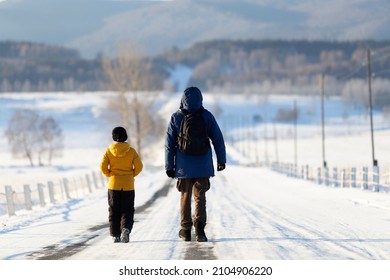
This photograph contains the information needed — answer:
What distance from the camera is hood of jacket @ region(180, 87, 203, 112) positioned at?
11.1m

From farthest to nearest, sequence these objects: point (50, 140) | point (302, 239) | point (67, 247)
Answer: point (50, 140)
point (302, 239)
point (67, 247)

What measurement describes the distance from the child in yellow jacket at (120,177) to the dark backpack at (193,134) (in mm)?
870

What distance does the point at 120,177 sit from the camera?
11.6 m

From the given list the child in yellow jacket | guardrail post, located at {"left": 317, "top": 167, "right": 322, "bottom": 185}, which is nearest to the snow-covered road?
the child in yellow jacket

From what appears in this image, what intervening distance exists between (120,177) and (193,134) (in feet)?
4.44

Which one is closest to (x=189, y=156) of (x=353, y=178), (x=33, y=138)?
(x=353, y=178)

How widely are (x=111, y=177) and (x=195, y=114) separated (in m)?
1.64

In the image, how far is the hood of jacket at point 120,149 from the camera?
452 inches

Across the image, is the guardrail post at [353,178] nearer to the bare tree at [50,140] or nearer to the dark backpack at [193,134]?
the dark backpack at [193,134]

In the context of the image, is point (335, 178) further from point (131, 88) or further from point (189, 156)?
point (131, 88)

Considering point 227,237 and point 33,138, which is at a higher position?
point 227,237

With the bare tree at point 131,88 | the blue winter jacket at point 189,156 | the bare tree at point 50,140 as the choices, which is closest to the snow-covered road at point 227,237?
the blue winter jacket at point 189,156

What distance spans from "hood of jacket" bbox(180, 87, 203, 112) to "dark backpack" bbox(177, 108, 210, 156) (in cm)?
8
